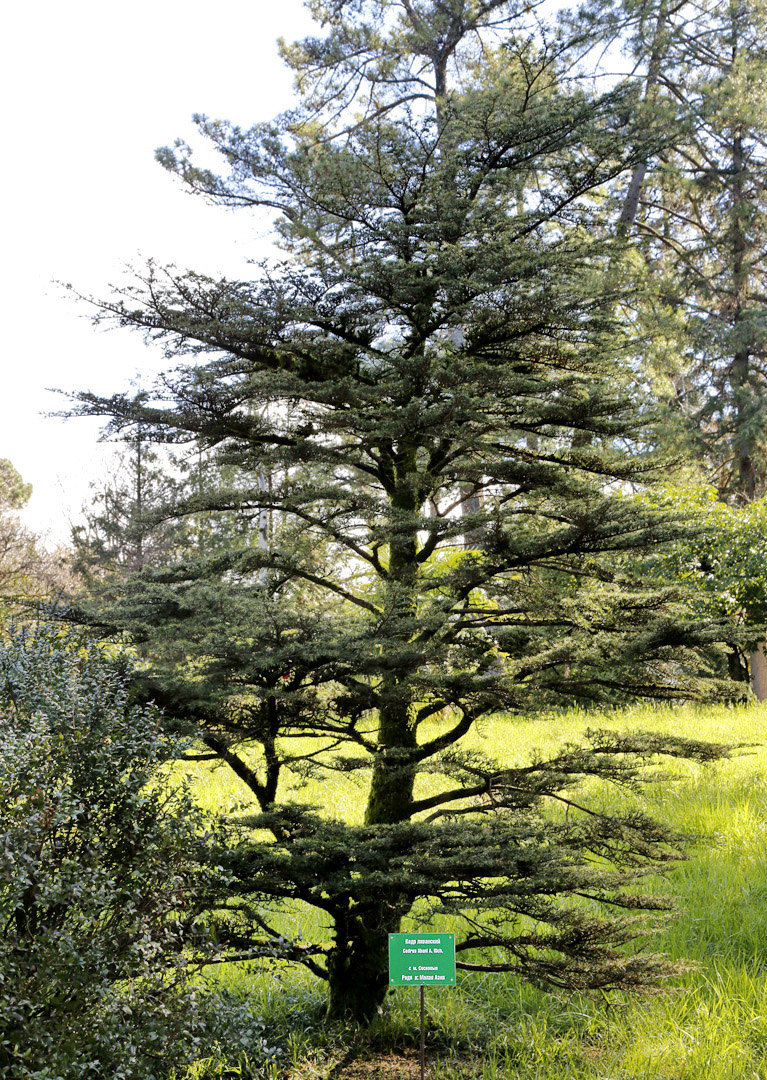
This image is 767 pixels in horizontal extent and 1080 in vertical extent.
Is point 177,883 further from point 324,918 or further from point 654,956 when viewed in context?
point 324,918

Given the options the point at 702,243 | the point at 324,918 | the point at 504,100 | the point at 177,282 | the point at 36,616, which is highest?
the point at 702,243

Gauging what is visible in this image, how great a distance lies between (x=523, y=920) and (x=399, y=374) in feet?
12.6

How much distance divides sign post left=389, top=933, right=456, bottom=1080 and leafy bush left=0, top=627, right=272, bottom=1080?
2.04 feet

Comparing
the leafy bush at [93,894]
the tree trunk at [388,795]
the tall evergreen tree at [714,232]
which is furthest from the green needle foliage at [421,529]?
the tall evergreen tree at [714,232]

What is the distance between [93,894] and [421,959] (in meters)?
1.48

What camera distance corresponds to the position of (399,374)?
14.2ft

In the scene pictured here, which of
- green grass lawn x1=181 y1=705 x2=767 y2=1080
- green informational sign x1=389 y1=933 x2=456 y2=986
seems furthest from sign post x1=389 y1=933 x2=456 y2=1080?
green grass lawn x1=181 y1=705 x2=767 y2=1080

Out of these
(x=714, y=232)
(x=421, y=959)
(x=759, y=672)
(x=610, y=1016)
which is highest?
(x=714, y=232)

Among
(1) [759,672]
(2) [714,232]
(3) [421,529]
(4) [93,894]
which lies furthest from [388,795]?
(2) [714,232]

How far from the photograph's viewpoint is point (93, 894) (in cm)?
278

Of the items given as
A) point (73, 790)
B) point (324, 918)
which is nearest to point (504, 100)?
point (73, 790)

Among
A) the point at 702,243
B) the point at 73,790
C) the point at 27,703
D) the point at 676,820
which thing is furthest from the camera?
the point at 702,243

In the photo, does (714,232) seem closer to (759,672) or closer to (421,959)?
(759,672)

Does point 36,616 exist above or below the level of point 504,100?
below
